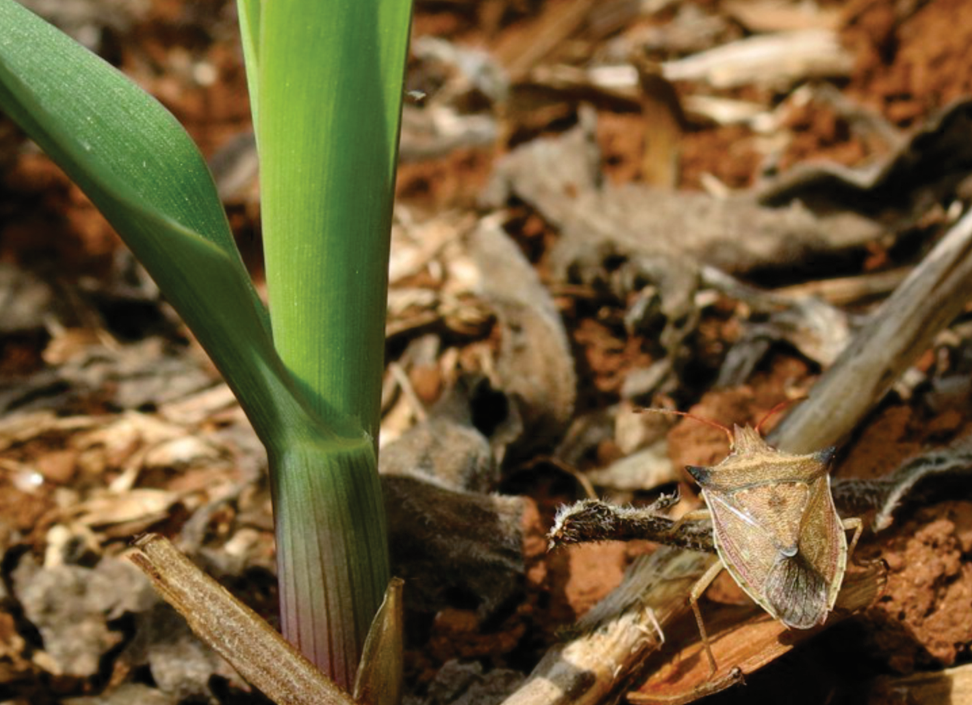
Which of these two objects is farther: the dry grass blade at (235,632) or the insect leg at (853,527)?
the insect leg at (853,527)

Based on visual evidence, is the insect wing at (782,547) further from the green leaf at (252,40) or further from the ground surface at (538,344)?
the green leaf at (252,40)

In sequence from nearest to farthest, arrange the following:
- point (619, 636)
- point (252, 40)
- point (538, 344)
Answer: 1. point (252, 40)
2. point (619, 636)
3. point (538, 344)

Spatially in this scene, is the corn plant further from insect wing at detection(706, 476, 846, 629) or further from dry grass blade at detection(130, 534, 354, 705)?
insect wing at detection(706, 476, 846, 629)

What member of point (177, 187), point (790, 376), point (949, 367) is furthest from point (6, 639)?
point (949, 367)

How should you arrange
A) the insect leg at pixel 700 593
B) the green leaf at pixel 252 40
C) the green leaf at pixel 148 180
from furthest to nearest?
the insect leg at pixel 700 593 < the green leaf at pixel 252 40 < the green leaf at pixel 148 180

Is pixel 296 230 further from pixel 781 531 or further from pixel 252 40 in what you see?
pixel 781 531

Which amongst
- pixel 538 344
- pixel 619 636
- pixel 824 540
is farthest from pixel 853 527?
pixel 538 344

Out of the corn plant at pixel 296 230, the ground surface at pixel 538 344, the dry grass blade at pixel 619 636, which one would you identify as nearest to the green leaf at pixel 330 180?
the corn plant at pixel 296 230
